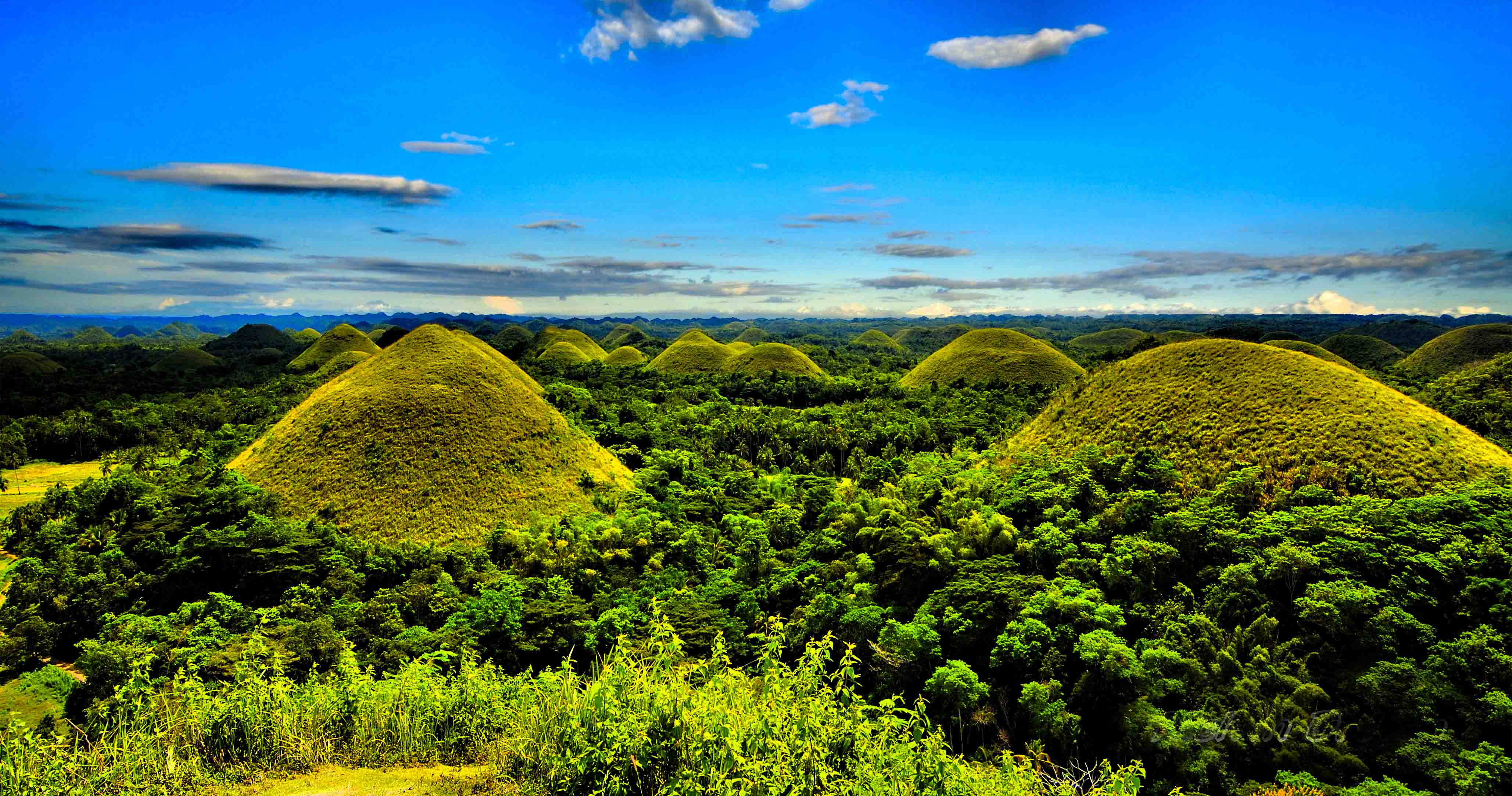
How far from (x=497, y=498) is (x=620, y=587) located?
7456 mm

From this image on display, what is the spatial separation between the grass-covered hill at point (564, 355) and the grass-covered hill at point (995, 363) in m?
37.1

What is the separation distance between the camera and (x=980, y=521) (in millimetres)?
16016

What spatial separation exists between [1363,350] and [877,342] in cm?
7484

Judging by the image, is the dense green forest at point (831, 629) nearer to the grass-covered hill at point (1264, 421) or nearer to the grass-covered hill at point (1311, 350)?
the grass-covered hill at point (1264, 421)

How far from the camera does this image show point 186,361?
251 feet

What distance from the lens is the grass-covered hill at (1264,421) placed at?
17.0 metres

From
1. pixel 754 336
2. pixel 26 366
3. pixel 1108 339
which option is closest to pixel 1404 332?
pixel 1108 339

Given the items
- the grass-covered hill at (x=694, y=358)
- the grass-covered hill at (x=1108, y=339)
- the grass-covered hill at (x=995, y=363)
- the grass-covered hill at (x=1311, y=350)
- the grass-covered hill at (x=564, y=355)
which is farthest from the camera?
the grass-covered hill at (x=1108, y=339)

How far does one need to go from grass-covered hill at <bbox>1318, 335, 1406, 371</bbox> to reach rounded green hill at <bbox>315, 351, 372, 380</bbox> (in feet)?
309

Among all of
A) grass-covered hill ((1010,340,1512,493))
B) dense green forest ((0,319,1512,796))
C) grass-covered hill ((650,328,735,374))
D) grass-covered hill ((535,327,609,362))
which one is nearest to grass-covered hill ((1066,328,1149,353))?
grass-covered hill ((650,328,735,374))

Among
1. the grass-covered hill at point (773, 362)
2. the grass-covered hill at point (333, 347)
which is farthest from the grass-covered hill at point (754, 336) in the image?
the grass-covered hill at point (333, 347)

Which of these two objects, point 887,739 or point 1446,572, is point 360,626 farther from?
point 1446,572

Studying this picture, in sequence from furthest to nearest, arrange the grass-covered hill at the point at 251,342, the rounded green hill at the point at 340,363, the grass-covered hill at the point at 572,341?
the grass-covered hill at the point at 251,342, the grass-covered hill at the point at 572,341, the rounded green hill at the point at 340,363

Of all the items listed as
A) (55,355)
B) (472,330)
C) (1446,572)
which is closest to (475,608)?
(1446,572)
